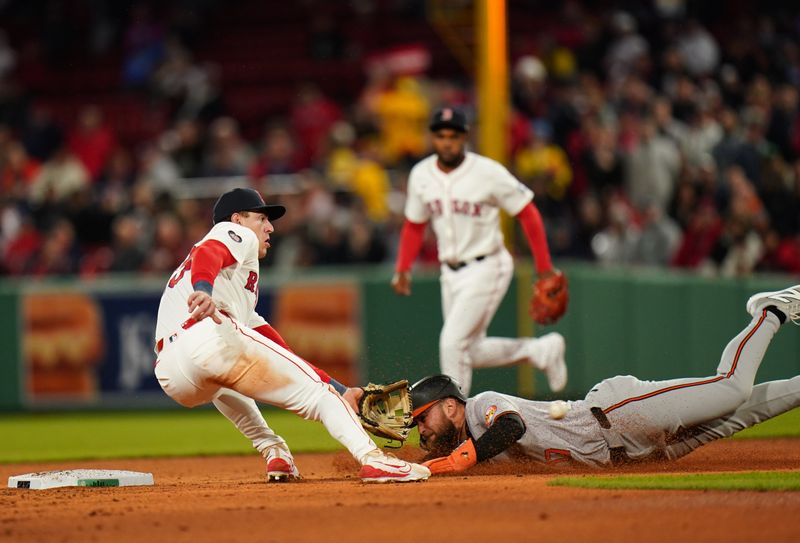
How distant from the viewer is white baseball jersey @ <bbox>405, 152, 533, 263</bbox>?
359 inches

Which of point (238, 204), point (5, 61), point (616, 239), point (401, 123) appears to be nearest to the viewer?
point (238, 204)

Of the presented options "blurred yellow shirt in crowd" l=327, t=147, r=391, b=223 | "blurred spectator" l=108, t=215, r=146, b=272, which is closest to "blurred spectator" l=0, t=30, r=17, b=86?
"blurred spectator" l=108, t=215, r=146, b=272

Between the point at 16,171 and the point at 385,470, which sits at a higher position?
the point at 16,171

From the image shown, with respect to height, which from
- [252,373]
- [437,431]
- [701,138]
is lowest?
[437,431]

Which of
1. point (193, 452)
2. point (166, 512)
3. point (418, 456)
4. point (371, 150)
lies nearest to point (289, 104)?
point (371, 150)

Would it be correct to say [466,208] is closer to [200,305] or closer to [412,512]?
[200,305]

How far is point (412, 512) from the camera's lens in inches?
214

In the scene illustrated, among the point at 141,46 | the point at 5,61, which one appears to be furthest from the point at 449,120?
the point at 5,61

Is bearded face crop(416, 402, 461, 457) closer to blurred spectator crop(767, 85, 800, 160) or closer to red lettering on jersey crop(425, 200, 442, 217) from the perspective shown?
red lettering on jersey crop(425, 200, 442, 217)

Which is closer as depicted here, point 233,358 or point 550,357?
point 233,358

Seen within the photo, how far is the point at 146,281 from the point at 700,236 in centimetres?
614

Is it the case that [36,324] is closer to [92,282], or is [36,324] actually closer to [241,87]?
[92,282]

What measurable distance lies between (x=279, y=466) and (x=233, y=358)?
975 millimetres

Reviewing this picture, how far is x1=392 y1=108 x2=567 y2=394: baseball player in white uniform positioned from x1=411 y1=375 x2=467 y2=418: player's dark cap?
223cm
